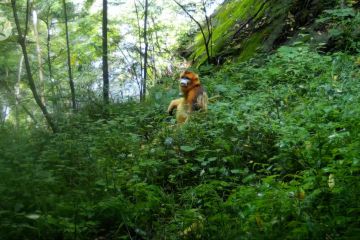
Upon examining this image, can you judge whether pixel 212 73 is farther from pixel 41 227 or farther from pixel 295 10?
pixel 41 227

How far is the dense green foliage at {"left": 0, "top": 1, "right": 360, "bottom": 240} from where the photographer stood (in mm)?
3148

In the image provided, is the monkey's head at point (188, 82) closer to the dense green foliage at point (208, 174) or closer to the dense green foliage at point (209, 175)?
the dense green foliage at point (208, 174)

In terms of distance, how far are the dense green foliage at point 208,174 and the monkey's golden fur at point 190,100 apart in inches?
11.6

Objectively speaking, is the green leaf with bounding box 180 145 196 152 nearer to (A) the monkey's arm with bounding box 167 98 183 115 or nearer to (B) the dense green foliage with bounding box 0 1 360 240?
(B) the dense green foliage with bounding box 0 1 360 240

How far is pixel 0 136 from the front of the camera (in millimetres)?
4699

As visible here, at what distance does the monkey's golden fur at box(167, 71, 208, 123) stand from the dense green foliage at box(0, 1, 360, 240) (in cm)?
29

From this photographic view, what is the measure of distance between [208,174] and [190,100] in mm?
2878

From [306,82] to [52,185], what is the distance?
5.16m

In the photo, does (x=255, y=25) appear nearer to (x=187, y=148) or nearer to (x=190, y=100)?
(x=190, y=100)

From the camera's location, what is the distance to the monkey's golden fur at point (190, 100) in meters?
7.32

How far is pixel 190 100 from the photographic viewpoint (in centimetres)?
746

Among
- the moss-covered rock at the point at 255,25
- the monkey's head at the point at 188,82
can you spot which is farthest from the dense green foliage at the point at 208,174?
the moss-covered rock at the point at 255,25

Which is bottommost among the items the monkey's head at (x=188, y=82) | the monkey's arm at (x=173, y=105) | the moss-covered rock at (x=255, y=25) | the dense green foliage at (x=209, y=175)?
the dense green foliage at (x=209, y=175)

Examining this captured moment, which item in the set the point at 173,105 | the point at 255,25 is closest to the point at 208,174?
the point at 173,105
